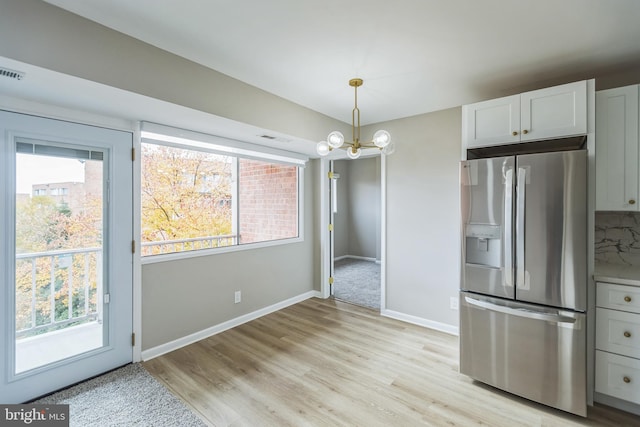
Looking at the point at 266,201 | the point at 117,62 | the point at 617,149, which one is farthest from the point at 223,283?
the point at 617,149

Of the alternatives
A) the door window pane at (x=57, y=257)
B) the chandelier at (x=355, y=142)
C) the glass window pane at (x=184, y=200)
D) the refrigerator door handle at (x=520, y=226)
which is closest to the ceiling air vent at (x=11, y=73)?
the door window pane at (x=57, y=257)

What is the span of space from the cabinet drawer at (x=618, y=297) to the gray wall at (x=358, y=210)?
16.9 ft

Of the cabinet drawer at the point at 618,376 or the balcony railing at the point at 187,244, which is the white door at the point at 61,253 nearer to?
the balcony railing at the point at 187,244

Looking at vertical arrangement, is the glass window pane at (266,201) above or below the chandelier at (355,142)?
below

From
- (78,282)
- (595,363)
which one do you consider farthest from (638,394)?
(78,282)

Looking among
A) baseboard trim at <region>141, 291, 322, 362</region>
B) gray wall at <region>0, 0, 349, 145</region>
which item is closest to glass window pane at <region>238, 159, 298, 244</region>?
baseboard trim at <region>141, 291, 322, 362</region>

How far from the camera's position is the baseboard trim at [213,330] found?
2.70 metres

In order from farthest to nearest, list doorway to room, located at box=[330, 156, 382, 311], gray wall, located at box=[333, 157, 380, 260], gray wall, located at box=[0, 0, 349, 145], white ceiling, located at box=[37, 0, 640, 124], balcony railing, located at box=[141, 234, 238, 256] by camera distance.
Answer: gray wall, located at box=[333, 157, 380, 260] → doorway to room, located at box=[330, 156, 382, 311] → balcony railing, located at box=[141, 234, 238, 256] → white ceiling, located at box=[37, 0, 640, 124] → gray wall, located at box=[0, 0, 349, 145]

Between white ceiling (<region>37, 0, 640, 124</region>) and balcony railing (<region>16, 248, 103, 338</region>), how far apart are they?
1728mm

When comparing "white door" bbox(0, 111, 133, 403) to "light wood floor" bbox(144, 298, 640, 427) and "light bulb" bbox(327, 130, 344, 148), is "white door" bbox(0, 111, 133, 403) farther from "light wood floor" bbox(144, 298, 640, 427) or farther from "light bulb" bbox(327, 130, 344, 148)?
"light bulb" bbox(327, 130, 344, 148)

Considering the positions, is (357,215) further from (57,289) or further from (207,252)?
(57,289)

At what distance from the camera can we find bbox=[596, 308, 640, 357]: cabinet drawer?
6.33ft

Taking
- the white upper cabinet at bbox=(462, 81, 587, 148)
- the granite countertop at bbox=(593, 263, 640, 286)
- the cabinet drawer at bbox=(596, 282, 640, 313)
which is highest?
the white upper cabinet at bbox=(462, 81, 587, 148)

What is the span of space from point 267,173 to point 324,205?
100cm
